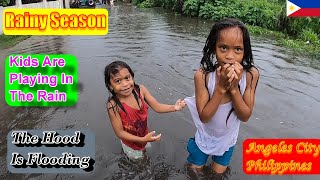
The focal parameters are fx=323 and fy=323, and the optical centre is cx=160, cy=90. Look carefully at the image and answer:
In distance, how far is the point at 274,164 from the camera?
269cm

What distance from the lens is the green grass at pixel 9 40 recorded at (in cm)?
908

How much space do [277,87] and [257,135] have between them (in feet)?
5.86

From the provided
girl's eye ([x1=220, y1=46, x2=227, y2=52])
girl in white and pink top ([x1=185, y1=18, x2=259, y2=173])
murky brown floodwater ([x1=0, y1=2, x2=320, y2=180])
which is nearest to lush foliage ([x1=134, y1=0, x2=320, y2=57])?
murky brown floodwater ([x1=0, y1=2, x2=320, y2=180])

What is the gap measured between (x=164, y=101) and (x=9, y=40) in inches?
279

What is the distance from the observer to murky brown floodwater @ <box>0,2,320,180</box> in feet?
10.4

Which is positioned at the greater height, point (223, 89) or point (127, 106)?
point (223, 89)

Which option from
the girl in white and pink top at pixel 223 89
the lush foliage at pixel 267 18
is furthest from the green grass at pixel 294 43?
the girl in white and pink top at pixel 223 89

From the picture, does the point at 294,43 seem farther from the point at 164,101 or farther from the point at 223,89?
the point at 223,89

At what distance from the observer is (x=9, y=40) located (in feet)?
32.3

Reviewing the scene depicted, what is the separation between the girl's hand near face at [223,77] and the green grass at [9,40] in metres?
8.24

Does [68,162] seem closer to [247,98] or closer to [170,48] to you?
[247,98]

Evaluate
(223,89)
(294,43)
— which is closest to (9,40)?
(294,43)

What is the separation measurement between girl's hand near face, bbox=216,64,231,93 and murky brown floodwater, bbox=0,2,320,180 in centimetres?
122

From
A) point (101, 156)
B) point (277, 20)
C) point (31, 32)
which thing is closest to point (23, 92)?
point (31, 32)
